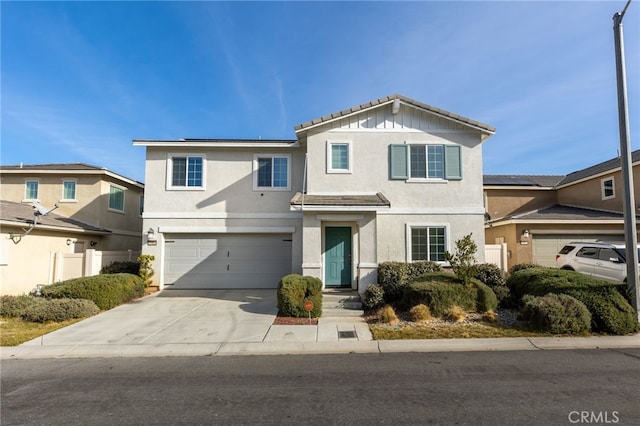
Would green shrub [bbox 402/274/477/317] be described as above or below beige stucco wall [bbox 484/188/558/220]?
below

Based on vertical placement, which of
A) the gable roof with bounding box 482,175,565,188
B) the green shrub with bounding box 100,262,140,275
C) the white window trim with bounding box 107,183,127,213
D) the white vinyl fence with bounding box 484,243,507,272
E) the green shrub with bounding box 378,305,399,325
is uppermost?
the gable roof with bounding box 482,175,565,188

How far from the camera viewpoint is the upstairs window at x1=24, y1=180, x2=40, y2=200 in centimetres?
1784

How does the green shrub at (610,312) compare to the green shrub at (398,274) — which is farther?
the green shrub at (398,274)

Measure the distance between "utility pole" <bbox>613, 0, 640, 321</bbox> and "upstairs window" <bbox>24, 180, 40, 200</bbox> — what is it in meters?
23.9

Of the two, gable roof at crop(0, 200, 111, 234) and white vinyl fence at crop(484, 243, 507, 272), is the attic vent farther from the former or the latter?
gable roof at crop(0, 200, 111, 234)

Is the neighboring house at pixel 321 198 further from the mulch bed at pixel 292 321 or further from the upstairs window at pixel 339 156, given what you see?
the mulch bed at pixel 292 321

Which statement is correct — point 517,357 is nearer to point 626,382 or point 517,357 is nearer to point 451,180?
point 626,382

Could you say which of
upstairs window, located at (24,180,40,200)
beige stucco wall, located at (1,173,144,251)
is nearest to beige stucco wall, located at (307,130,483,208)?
beige stucco wall, located at (1,173,144,251)

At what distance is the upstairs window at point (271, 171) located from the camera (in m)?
15.1

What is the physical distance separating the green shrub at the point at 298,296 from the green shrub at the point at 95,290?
5.79 metres

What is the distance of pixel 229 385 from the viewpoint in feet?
18.1

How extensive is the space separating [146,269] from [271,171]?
6.45 meters

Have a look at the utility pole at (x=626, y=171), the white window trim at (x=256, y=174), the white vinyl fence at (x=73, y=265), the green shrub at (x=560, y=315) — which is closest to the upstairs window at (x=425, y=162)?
the white window trim at (x=256, y=174)

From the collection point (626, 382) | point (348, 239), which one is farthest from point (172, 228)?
point (626, 382)
